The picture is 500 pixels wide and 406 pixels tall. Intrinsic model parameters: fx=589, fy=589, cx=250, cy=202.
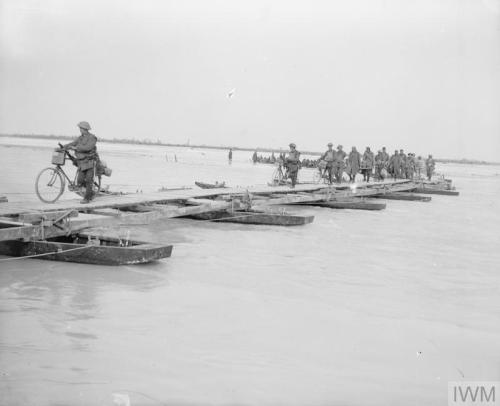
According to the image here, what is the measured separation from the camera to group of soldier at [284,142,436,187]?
17328mm

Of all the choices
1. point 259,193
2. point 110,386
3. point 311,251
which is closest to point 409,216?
point 259,193

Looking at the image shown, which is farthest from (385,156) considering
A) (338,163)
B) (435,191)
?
(338,163)

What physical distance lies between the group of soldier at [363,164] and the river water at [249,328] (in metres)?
7.50

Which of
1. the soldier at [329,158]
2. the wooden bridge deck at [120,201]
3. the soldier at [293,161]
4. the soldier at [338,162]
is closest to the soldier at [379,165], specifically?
the soldier at [338,162]

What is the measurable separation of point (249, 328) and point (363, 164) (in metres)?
19.5

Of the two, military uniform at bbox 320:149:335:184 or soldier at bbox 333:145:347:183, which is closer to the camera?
military uniform at bbox 320:149:335:184

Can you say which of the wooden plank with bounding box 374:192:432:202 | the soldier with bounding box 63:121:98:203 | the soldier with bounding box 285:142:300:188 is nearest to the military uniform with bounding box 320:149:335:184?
the soldier with bounding box 285:142:300:188

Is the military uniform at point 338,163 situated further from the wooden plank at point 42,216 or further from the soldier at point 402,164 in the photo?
the wooden plank at point 42,216

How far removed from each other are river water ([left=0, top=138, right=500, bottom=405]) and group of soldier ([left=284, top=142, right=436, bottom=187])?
750 centimetres

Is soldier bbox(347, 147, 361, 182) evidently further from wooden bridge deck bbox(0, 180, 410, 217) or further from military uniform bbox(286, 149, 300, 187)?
military uniform bbox(286, 149, 300, 187)

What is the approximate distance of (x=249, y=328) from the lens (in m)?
5.56

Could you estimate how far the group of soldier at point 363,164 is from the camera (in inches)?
682

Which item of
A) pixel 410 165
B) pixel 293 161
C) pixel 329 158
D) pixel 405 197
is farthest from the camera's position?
pixel 410 165

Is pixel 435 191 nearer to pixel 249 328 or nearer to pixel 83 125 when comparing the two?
pixel 83 125
